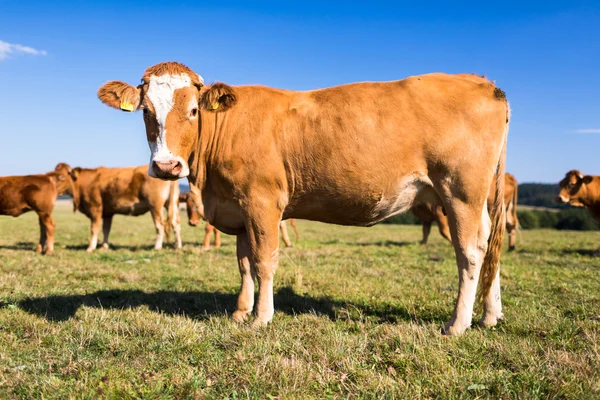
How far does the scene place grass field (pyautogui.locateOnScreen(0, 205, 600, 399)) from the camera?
3.54m

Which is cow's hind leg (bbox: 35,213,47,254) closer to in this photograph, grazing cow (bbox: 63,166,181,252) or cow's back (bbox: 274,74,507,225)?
grazing cow (bbox: 63,166,181,252)

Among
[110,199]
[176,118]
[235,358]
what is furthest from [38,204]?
[235,358]

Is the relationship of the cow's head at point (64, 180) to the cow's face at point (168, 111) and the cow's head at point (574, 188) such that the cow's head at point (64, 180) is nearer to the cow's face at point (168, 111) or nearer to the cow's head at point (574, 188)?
the cow's face at point (168, 111)

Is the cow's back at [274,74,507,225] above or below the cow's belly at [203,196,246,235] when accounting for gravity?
above

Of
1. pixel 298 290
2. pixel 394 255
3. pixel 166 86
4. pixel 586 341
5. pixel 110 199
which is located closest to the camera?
pixel 586 341

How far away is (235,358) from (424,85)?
362 centimetres

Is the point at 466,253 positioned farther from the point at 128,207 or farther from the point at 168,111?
the point at 128,207

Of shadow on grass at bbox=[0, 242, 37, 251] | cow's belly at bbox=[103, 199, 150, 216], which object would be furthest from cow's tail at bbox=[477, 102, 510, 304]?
shadow on grass at bbox=[0, 242, 37, 251]

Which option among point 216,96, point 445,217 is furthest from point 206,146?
point 445,217

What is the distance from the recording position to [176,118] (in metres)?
5.08

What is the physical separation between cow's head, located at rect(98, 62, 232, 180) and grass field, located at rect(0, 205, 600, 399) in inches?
69.9

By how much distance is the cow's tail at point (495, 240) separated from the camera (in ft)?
17.7

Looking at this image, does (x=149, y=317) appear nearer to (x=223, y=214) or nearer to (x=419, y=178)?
(x=223, y=214)

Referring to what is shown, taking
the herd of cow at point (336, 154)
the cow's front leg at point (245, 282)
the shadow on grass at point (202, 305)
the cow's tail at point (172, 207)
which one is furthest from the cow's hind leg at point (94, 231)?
the herd of cow at point (336, 154)
